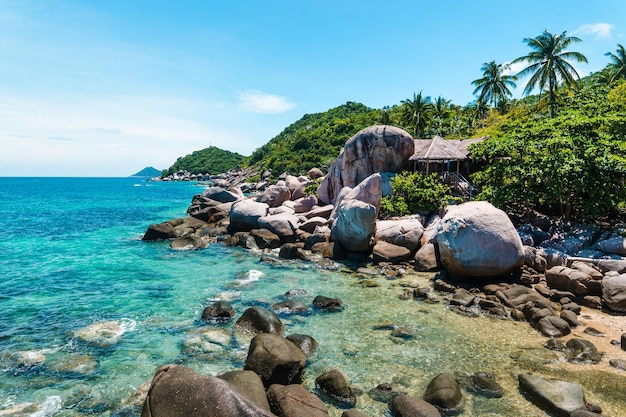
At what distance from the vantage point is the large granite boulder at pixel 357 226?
20344mm

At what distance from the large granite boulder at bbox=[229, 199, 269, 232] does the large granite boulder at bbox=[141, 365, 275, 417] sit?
67.8 feet

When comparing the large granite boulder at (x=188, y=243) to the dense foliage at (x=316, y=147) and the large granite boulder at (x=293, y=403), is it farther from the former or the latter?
the dense foliage at (x=316, y=147)

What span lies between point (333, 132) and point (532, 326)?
3271 inches

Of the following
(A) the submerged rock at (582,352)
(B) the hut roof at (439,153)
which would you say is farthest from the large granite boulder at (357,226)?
(A) the submerged rock at (582,352)

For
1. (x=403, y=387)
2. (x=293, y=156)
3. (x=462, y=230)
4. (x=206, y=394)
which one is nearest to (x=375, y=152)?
(x=462, y=230)

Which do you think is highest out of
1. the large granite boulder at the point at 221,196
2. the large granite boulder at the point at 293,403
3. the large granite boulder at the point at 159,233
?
the large granite boulder at the point at 221,196

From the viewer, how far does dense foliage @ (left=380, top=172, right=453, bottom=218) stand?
2472 centimetres

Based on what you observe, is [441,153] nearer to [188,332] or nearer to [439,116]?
[188,332]

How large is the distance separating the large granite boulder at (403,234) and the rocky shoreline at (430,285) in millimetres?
58

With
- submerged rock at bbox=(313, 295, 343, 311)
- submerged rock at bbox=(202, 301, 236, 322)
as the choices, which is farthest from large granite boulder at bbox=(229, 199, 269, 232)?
submerged rock at bbox=(202, 301, 236, 322)

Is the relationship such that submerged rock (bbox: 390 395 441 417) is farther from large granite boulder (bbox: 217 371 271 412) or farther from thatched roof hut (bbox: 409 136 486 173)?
thatched roof hut (bbox: 409 136 486 173)

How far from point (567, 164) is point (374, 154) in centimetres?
1528

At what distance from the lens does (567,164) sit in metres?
17.0

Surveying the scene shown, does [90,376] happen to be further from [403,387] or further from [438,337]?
[438,337]
